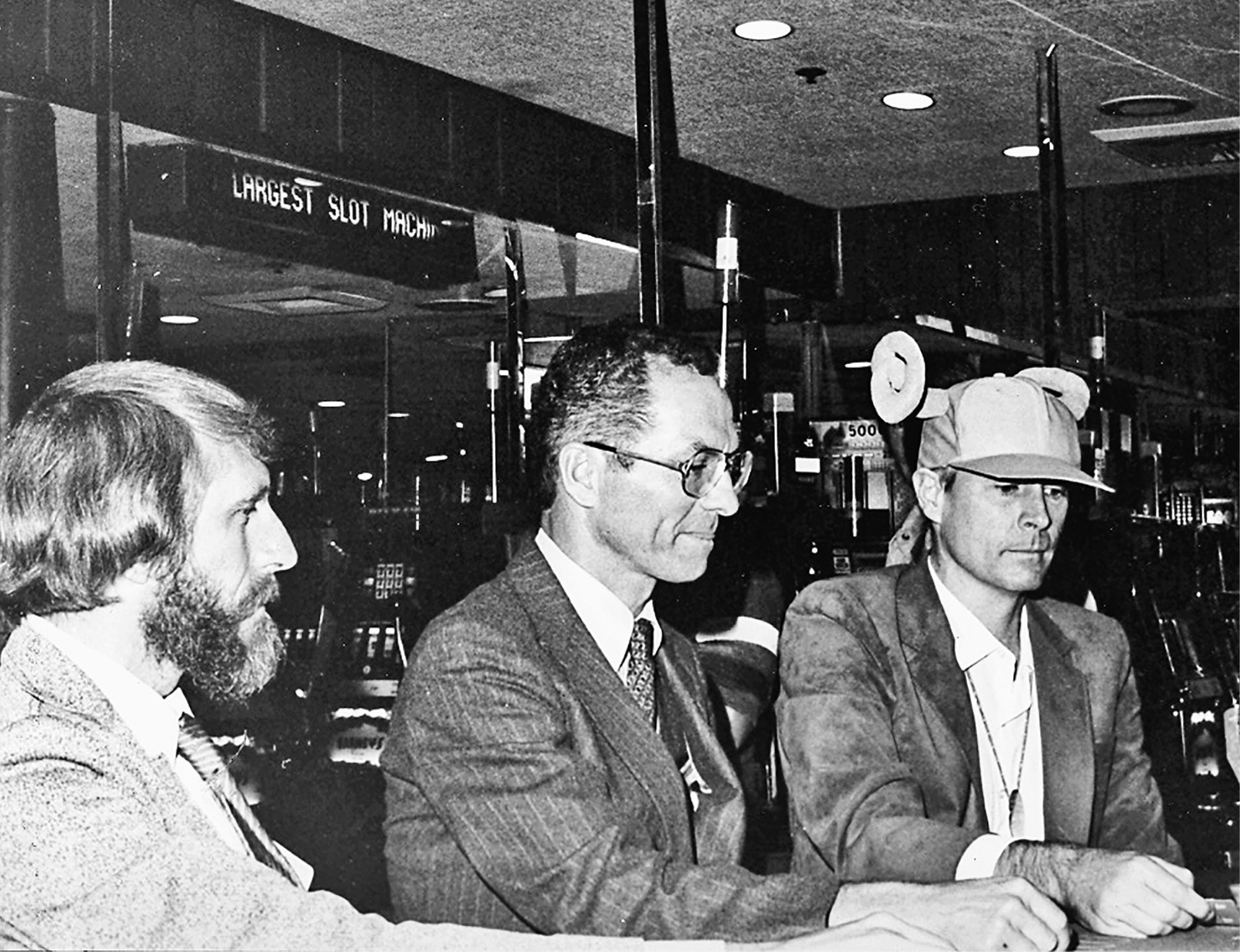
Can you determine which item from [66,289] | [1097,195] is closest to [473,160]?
[66,289]

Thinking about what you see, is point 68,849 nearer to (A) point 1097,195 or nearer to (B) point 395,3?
(B) point 395,3

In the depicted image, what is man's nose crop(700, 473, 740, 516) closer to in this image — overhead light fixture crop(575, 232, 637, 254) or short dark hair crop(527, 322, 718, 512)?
short dark hair crop(527, 322, 718, 512)

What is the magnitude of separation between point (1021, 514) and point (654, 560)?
0.62 meters

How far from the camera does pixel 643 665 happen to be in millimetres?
1978

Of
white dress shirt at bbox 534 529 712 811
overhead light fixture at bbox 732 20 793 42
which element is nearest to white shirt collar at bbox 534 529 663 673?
white dress shirt at bbox 534 529 712 811

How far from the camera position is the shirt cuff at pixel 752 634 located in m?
2.77

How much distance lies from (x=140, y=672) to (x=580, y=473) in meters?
0.62

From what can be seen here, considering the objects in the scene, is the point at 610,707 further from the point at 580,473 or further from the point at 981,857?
the point at 981,857

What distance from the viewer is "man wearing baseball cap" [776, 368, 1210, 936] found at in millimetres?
2086

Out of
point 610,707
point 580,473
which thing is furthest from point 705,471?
point 610,707

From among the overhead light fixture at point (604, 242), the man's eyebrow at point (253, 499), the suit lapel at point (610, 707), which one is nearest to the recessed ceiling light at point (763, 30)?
the overhead light fixture at point (604, 242)

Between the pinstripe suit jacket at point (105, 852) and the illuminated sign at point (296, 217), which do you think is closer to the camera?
the pinstripe suit jacket at point (105, 852)

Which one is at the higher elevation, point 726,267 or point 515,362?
point 726,267

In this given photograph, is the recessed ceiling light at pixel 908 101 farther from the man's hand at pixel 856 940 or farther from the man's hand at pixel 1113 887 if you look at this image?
the man's hand at pixel 856 940
